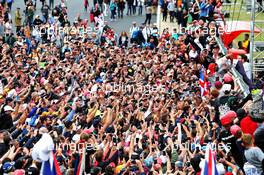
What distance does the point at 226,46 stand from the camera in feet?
78.2

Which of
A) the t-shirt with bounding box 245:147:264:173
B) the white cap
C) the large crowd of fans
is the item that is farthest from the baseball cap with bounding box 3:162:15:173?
the white cap

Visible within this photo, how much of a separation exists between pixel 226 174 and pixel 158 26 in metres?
24.2

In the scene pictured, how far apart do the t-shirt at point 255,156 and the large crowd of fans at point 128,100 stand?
0.7 inches

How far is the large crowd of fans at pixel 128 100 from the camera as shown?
535 inches

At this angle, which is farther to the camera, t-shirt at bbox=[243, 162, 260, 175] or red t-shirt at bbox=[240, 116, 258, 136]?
red t-shirt at bbox=[240, 116, 258, 136]

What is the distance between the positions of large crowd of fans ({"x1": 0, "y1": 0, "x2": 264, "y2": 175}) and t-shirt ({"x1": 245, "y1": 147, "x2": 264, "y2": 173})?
2 cm

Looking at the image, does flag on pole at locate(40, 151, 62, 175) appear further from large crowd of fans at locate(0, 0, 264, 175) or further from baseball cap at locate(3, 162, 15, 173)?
baseball cap at locate(3, 162, 15, 173)

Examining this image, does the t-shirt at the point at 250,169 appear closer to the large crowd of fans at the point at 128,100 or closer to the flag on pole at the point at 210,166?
the large crowd of fans at the point at 128,100

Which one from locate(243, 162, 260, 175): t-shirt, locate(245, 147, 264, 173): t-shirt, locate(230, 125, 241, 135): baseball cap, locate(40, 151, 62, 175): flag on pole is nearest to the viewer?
locate(245, 147, 264, 173): t-shirt

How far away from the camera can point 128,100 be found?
20.5 meters

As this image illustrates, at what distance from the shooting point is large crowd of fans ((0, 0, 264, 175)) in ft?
44.6

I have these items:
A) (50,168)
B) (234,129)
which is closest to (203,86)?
(234,129)

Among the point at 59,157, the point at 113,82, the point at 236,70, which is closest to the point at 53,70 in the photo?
the point at 113,82

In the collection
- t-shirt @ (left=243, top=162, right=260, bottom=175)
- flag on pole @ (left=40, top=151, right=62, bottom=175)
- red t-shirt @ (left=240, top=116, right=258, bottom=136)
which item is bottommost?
flag on pole @ (left=40, top=151, right=62, bottom=175)
